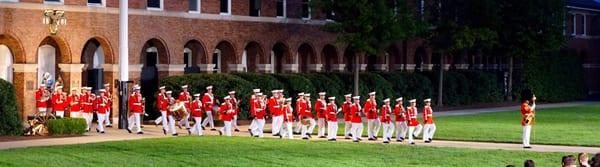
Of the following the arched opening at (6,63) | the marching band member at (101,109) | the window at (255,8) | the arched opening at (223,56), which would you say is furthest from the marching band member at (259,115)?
the window at (255,8)

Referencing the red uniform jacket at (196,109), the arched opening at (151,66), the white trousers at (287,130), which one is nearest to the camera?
the white trousers at (287,130)

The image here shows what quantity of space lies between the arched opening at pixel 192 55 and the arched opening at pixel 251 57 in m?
2.83

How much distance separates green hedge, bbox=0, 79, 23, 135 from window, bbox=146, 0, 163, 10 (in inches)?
534

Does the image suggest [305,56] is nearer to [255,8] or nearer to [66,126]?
[255,8]

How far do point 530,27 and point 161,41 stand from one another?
82.2 ft

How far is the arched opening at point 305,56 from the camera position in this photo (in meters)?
60.3

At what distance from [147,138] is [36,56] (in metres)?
10.7

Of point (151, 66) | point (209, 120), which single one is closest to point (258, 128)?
point (209, 120)

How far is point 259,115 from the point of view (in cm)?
3803

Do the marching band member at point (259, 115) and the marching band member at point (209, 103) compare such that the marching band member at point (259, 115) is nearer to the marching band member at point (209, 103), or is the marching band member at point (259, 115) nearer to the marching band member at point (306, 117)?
the marching band member at point (306, 117)

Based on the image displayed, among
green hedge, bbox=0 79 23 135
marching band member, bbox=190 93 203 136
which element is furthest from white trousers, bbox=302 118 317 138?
green hedge, bbox=0 79 23 135

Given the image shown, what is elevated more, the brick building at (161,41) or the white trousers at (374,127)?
the brick building at (161,41)

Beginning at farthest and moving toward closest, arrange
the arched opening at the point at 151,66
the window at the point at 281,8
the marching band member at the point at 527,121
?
the window at the point at 281,8
the arched opening at the point at 151,66
the marching band member at the point at 527,121

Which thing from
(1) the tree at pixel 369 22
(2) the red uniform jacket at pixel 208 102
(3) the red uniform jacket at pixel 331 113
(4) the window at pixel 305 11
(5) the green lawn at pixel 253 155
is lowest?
(5) the green lawn at pixel 253 155
